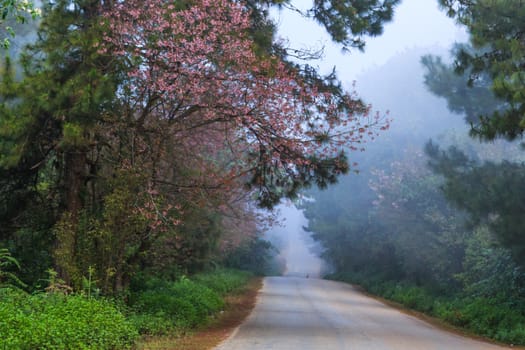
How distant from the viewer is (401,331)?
16031mm

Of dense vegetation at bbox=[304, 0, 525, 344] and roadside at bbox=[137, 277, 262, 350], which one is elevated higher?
dense vegetation at bbox=[304, 0, 525, 344]

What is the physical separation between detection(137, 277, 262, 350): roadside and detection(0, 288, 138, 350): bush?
742mm

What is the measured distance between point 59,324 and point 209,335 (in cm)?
606

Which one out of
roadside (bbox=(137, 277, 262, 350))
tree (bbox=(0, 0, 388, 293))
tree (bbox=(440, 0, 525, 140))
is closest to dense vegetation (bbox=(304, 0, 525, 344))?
tree (bbox=(440, 0, 525, 140))

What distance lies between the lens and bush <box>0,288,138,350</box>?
7527mm

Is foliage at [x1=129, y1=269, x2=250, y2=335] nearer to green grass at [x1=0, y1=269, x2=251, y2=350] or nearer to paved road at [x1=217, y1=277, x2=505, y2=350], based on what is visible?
green grass at [x1=0, y1=269, x2=251, y2=350]

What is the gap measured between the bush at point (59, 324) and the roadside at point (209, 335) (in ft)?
2.43

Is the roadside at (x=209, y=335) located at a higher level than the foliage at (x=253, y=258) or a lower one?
lower

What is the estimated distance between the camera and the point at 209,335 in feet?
46.0

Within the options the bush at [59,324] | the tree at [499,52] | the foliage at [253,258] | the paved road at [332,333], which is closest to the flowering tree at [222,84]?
the tree at [499,52]

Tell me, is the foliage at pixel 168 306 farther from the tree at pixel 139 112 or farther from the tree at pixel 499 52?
the tree at pixel 499 52

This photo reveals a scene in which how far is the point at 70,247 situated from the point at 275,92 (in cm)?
541

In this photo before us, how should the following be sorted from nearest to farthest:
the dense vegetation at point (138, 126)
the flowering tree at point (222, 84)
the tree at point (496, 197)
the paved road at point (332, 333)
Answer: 1. the paved road at point (332, 333)
2. the dense vegetation at point (138, 126)
3. the flowering tree at point (222, 84)
4. the tree at point (496, 197)

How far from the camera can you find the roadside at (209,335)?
444 inches
